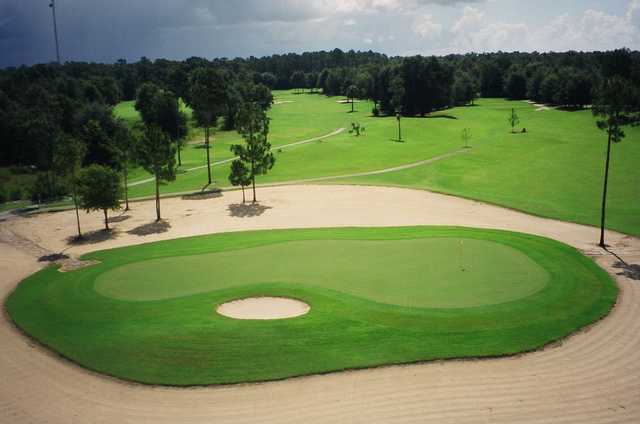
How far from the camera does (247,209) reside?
59406mm

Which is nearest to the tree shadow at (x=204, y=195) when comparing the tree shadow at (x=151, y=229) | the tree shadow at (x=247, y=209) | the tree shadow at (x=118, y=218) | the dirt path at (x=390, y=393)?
the tree shadow at (x=247, y=209)

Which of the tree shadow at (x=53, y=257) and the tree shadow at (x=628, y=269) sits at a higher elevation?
the tree shadow at (x=628, y=269)

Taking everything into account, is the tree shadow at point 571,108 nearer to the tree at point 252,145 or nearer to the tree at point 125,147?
the tree at point 252,145

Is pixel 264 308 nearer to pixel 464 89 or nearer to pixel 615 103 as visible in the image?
pixel 615 103

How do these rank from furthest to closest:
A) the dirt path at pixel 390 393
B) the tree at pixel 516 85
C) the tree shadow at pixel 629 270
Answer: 1. the tree at pixel 516 85
2. the tree shadow at pixel 629 270
3. the dirt path at pixel 390 393

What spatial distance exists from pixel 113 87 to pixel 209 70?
10374cm

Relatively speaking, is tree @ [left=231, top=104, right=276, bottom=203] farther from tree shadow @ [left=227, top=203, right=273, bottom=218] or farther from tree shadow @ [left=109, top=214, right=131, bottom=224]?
tree shadow @ [left=109, top=214, right=131, bottom=224]

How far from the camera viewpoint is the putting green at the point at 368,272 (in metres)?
30.6

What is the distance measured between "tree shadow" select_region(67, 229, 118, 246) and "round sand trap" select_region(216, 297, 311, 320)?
24892 mm

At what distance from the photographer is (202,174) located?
81000mm

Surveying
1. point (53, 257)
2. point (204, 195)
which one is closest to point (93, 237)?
point (53, 257)

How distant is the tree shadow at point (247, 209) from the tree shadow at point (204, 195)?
6.54 m

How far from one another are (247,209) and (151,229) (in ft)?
37.6

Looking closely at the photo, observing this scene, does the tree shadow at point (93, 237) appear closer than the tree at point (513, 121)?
Yes
